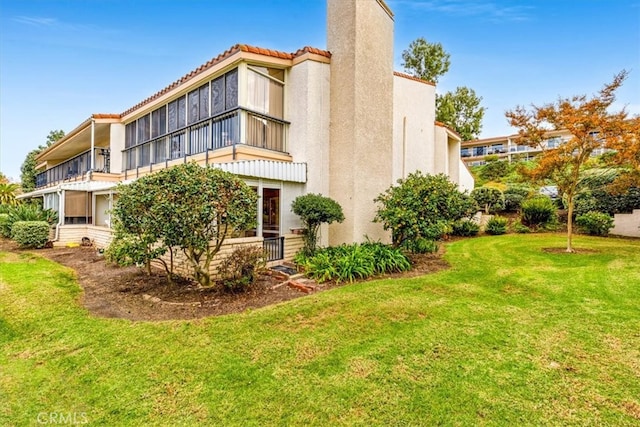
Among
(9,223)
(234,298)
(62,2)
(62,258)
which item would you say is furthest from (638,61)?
(9,223)

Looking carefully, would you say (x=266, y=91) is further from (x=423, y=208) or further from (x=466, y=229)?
(x=466, y=229)

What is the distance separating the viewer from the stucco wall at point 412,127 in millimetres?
15961

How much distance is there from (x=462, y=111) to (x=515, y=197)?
56.5 feet

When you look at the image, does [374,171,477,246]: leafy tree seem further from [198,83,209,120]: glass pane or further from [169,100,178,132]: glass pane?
[169,100,178,132]: glass pane

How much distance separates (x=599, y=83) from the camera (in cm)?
1190

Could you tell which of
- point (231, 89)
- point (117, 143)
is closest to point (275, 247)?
point (231, 89)

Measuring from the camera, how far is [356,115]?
12.4 meters

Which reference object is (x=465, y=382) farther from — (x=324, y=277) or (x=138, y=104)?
(x=138, y=104)

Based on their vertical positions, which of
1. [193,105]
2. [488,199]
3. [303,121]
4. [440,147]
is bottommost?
[488,199]

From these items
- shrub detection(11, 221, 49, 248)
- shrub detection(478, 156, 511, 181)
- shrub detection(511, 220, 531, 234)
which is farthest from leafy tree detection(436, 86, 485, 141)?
shrub detection(11, 221, 49, 248)

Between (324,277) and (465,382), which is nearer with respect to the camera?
(465,382)

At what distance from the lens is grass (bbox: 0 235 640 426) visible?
A: 366 cm

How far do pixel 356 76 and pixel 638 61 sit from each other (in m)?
12.7

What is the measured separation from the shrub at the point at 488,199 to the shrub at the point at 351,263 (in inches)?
569
